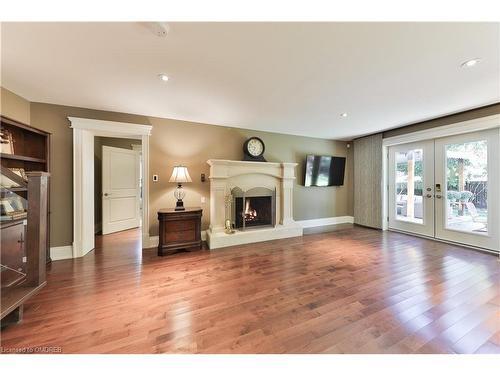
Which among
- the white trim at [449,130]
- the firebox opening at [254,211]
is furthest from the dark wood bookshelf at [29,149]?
the white trim at [449,130]

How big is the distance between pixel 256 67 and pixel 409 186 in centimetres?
432

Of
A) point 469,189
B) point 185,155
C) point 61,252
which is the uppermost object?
point 185,155

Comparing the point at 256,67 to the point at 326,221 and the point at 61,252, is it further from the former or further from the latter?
the point at 326,221

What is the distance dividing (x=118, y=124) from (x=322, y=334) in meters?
3.85

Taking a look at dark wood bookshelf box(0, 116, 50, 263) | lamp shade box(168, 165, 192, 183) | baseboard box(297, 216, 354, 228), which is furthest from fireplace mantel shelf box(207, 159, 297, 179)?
dark wood bookshelf box(0, 116, 50, 263)

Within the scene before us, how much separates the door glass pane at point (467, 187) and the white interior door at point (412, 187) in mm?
278

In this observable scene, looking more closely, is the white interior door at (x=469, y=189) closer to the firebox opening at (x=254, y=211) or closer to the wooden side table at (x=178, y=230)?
the firebox opening at (x=254, y=211)

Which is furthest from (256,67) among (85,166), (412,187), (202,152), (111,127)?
(412,187)

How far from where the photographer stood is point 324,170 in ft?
16.9

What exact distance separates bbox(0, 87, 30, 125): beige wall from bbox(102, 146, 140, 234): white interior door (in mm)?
1555
